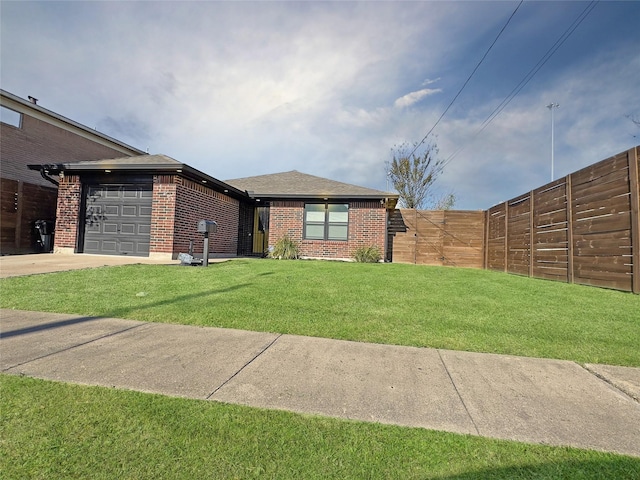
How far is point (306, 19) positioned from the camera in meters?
9.37

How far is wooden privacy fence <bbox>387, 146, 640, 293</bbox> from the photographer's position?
6137 mm

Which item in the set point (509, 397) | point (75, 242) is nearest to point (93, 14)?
point (75, 242)

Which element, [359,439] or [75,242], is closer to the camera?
[359,439]

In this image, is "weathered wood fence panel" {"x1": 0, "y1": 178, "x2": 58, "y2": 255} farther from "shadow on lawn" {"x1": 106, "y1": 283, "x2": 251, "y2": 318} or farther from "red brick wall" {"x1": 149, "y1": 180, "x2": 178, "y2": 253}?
"shadow on lawn" {"x1": 106, "y1": 283, "x2": 251, "y2": 318}

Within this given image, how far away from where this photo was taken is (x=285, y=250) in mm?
13359

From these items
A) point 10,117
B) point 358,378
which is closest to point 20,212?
point 10,117

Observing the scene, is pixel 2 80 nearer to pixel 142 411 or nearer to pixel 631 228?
pixel 142 411

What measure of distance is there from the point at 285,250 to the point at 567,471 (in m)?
12.2

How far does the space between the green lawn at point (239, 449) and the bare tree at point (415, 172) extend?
1025 inches

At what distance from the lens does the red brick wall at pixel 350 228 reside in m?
13.7

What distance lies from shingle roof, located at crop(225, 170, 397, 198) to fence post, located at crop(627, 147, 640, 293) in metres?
7.72

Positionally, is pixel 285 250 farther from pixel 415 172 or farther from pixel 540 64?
pixel 415 172

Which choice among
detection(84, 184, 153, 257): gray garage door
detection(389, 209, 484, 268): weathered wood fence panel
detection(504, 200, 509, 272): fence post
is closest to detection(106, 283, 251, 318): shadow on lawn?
detection(84, 184, 153, 257): gray garage door

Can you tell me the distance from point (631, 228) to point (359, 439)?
7183 mm
